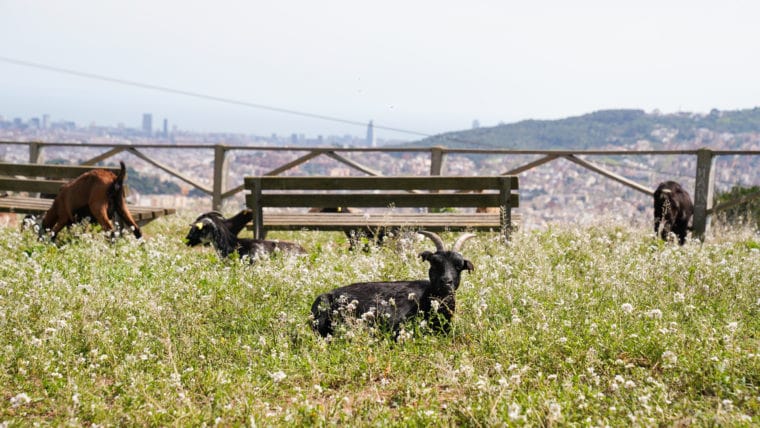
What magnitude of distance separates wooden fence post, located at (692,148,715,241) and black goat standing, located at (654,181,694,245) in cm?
111

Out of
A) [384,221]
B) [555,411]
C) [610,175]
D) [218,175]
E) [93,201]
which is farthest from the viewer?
[218,175]

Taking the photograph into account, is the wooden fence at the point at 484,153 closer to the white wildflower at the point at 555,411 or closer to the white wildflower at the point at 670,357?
the white wildflower at the point at 670,357

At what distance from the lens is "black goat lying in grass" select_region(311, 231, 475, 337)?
6.29 metres

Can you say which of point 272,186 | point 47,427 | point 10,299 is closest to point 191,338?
point 47,427

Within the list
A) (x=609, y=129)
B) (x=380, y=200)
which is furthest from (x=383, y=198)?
(x=609, y=129)

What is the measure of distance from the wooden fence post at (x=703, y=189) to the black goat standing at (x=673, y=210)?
3.64ft

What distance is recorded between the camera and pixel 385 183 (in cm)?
1020

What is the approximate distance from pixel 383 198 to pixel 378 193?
0.32 feet

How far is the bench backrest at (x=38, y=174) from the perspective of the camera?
11914 mm

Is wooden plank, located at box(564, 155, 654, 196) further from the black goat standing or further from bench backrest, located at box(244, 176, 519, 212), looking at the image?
bench backrest, located at box(244, 176, 519, 212)

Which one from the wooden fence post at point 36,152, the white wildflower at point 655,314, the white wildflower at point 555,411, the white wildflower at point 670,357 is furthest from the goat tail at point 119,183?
the white wildflower at point 555,411

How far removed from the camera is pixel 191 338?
19.3 feet

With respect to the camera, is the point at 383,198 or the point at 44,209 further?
the point at 44,209

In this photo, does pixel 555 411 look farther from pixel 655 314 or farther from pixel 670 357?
pixel 655 314
